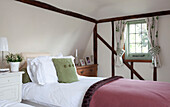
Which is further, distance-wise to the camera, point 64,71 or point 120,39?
point 120,39

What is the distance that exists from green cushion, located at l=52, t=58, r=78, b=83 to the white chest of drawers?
0.64 metres

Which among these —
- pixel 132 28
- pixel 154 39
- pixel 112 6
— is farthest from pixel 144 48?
pixel 112 6

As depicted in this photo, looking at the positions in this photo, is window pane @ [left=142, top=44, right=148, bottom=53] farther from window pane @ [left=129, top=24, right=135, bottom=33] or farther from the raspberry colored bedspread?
the raspberry colored bedspread

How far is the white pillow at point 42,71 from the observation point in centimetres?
259

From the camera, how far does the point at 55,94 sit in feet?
7.39

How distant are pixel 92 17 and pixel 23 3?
2233 millimetres

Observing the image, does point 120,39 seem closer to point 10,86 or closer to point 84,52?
point 84,52

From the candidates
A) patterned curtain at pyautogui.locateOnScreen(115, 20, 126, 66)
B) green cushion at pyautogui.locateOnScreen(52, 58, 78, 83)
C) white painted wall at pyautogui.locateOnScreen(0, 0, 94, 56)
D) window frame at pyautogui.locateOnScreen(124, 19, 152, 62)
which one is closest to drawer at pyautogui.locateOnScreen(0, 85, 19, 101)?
green cushion at pyautogui.locateOnScreen(52, 58, 78, 83)

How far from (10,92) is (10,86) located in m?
0.08

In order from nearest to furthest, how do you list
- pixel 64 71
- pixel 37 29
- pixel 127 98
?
pixel 127 98
pixel 64 71
pixel 37 29

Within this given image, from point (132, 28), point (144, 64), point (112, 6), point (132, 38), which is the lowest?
point (144, 64)

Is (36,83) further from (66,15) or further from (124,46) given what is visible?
(124,46)

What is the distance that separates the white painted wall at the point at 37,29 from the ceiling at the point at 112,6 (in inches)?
10.5

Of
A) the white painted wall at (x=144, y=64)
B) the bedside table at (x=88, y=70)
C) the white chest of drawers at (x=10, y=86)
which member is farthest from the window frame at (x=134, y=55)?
the white chest of drawers at (x=10, y=86)
